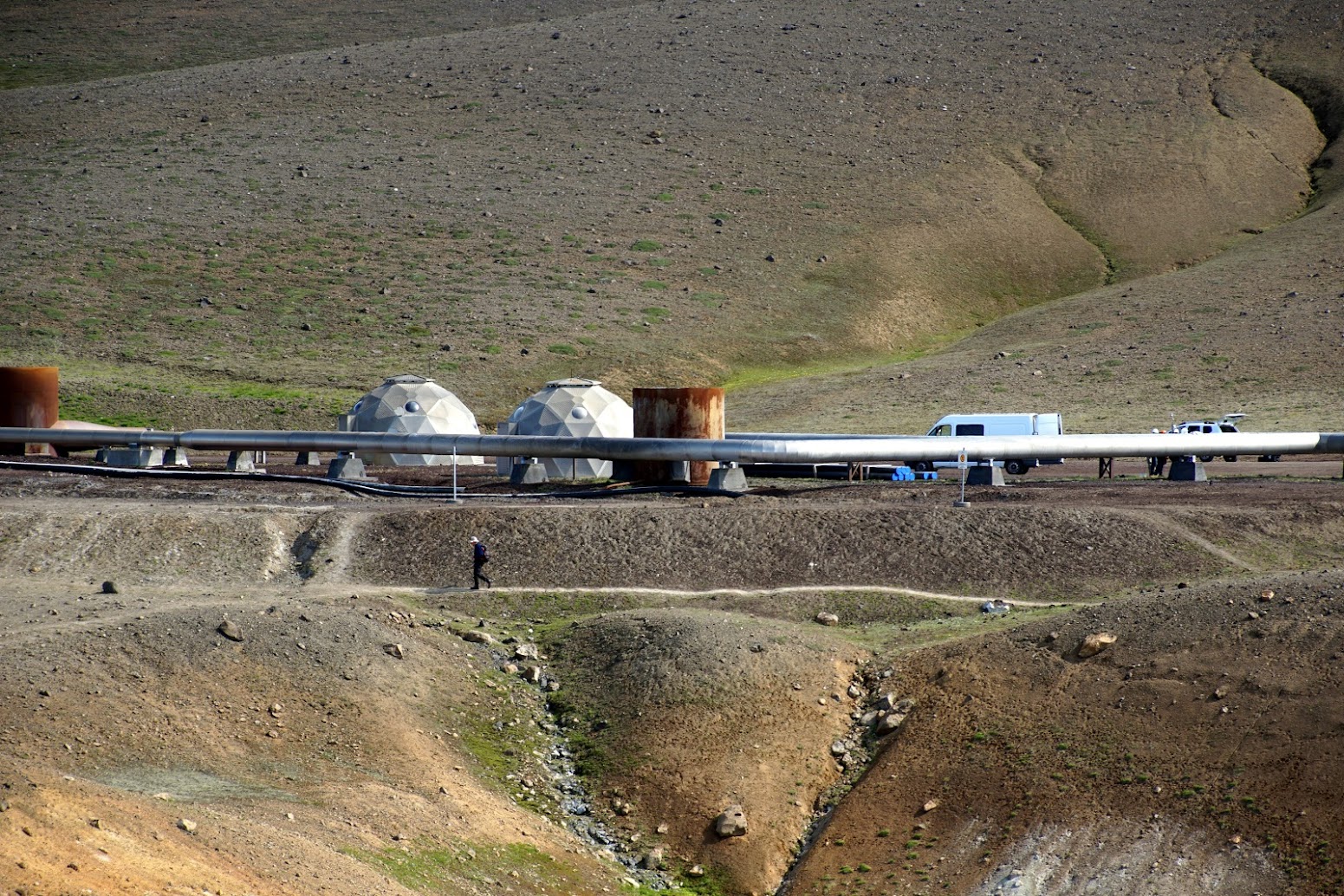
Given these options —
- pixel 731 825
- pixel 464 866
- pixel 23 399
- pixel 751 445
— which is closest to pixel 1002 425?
pixel 751 445

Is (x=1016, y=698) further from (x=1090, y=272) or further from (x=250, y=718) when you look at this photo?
(x=1090, y=272)

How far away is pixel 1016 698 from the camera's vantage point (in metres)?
18.8

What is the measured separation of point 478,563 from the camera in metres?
23.6

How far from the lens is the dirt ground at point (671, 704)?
1554 cm

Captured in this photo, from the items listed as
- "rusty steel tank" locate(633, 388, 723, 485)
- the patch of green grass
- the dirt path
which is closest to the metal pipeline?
"rusty steel tank" locate(633, 388, 723, 485)

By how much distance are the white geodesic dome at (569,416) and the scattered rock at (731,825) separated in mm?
22629

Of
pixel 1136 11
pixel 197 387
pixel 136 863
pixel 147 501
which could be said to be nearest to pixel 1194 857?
pixel 136 863

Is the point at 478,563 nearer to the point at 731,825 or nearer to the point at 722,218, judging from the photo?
the point at 731,825

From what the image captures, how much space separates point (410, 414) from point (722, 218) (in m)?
38.4

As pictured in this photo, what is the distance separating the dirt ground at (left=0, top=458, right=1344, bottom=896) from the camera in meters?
→ 15.5

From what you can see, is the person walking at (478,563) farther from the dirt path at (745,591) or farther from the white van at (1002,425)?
the white van at (1002,425)

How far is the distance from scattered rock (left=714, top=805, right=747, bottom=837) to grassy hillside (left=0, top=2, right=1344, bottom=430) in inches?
1382

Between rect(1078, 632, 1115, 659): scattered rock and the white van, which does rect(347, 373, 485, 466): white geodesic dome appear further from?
rect(1078, 632, 1115, 659): scattered rock

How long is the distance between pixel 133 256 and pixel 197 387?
17645 mm
